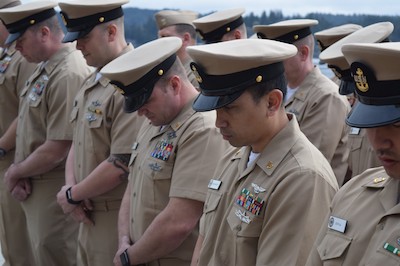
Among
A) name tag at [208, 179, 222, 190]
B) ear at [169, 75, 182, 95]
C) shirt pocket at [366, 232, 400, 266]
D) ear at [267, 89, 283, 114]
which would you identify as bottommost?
name tag at [208, 179, 222, 190]

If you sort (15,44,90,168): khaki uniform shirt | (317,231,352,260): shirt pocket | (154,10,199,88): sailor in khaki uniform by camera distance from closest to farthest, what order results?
(317,231,352,260): shirt pocket < (15,44,90,168): khaki uniform shirt < (154,10,199,88): sailor in khaki uniform

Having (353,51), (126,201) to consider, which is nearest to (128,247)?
(126,201)

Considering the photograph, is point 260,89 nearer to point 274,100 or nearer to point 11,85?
point 274,100

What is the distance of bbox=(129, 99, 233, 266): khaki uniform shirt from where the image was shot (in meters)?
3.33

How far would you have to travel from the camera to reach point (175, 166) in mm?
3398

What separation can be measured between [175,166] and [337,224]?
1.28m

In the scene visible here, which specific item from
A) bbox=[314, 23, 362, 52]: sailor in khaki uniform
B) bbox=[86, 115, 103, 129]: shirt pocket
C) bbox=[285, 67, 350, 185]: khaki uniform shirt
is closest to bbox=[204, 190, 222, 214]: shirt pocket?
bbox=[86, 115, 103, 129]: shirt pocket

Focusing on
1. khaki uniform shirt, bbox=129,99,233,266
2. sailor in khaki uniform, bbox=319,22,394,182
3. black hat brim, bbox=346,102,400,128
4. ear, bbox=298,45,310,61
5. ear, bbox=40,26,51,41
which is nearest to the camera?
black hat brim, bbox=346,102,400,128

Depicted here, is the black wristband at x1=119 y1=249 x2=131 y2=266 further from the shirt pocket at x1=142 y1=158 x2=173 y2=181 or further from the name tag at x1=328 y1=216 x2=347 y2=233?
the name tag at x1=328 y1=216 x2=347 y2=233

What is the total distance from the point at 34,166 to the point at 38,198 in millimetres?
303

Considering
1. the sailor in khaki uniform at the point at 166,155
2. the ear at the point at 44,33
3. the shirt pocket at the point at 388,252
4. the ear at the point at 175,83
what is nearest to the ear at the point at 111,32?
the sailor in khaki uniform at the point at 166,155

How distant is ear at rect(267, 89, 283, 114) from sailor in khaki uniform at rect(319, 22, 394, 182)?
3.37ft

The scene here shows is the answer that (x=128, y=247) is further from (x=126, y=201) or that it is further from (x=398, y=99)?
(x=398, y=99)

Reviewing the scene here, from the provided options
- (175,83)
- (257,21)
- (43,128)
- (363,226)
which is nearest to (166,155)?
(175,83)
